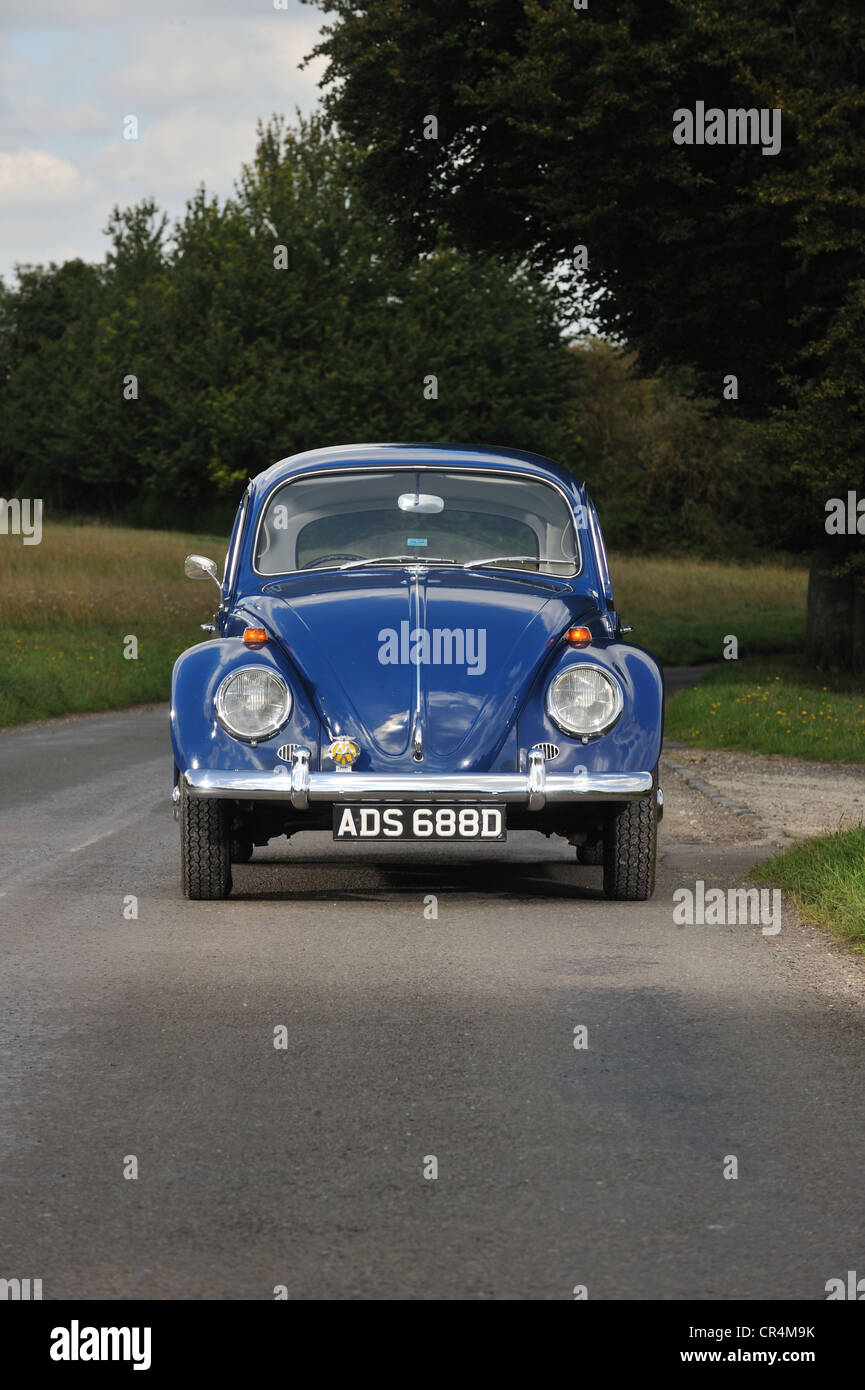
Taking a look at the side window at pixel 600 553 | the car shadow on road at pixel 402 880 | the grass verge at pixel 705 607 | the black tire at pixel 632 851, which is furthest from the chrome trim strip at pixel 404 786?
the grass verge at pixel 705 607

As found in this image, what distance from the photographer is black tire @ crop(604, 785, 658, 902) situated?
826 cm

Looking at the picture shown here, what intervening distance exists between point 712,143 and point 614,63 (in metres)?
1.93

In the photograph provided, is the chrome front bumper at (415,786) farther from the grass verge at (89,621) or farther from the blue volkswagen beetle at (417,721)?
the grass verge at (89,621)

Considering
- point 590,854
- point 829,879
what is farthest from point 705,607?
point 829,879

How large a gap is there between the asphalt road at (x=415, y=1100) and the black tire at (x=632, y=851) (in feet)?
0.38

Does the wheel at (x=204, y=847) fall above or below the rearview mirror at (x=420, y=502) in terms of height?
below

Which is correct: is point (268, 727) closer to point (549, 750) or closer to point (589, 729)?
point (549, 750)

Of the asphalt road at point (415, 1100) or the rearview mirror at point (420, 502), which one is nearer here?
the asphalt road at point (415, 1100)

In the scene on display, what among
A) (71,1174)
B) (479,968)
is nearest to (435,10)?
(479,968)

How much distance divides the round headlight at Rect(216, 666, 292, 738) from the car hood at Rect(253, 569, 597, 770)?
0.46 ft

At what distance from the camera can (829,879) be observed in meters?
8.38

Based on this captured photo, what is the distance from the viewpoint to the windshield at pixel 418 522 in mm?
9125

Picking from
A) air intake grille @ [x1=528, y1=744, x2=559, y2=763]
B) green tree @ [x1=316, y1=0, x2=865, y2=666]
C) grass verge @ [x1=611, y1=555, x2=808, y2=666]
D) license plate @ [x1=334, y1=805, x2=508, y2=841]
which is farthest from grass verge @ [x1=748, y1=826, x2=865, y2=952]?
grass verge @ [x1=611, y1=555, x2=808, y2=666]

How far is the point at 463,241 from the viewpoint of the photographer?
2594 centimetres
